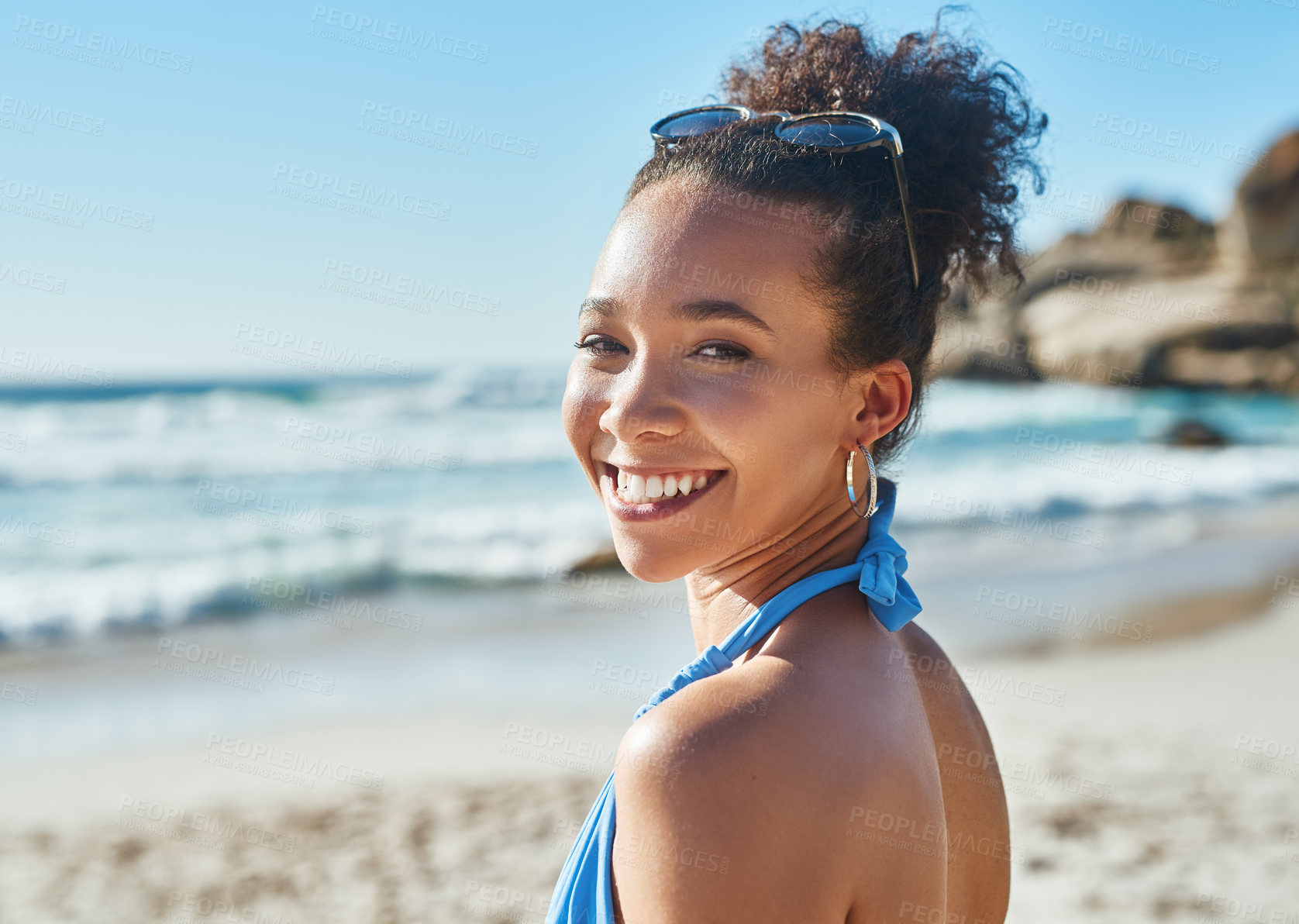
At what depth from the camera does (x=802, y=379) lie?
160 centimetres

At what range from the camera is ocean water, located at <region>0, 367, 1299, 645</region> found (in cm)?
989

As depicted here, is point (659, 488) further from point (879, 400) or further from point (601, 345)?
point (879, 400)

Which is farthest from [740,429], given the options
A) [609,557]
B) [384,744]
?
[609,557]

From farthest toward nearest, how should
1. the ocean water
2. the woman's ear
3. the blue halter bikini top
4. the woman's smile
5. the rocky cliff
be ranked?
the rocky cliff, the ocean water, the woman's ear, the woman's smile, the blue halter bikini top

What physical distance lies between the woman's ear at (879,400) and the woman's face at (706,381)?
1.0 inches

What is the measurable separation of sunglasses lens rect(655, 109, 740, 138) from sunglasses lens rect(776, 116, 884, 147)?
6.6 inches

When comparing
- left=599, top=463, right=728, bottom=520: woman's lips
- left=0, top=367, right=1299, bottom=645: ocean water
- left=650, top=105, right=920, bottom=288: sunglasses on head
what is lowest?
left=0, top=367, right=1299, bottom=645: ocean water

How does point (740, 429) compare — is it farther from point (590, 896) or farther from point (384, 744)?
point (384, 744)

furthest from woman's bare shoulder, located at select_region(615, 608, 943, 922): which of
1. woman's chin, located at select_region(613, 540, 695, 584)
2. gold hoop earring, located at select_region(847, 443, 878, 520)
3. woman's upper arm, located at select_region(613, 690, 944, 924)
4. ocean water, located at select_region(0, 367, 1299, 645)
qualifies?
ocean water, located at select_region(0, 367, 1299, 645)

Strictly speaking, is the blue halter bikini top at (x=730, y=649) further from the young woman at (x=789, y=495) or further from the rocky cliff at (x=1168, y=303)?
the rocky cliff at (x=1168, y=303)

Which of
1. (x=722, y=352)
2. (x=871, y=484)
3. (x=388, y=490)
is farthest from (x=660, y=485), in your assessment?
(x=388, y=490)

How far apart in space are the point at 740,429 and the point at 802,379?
0.14m

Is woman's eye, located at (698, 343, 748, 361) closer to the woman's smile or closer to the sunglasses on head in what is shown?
the woman's smile

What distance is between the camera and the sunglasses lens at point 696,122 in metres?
1.89
